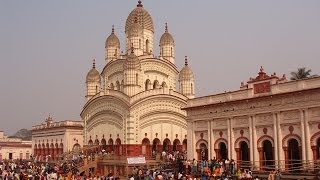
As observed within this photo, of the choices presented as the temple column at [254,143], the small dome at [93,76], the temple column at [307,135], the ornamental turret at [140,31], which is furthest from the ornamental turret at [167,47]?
the temple column at [307,135]

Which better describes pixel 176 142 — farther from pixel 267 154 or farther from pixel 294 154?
pixel 294 154

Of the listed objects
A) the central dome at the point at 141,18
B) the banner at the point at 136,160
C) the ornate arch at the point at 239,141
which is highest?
the central dome at the point at 141,18

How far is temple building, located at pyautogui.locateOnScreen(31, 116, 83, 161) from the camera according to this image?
59.9m

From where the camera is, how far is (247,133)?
107 feet

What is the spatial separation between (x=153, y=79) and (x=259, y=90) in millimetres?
20309

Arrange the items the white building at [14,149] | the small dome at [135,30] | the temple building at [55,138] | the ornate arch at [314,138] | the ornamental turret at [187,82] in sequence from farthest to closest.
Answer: the white building at [14,149] → the temple building at [55,138] → the ornamental turret at [187,82] → the small dome at [135,30] → the ornate arch at [314,138]

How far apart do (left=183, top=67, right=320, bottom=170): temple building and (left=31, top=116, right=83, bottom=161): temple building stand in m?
24.8

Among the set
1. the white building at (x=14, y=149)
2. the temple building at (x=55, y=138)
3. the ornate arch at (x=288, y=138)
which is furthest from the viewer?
the white building at (x=14, y=149)

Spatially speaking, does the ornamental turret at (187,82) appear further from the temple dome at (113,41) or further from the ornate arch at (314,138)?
A: the ornate arch at (314,138)

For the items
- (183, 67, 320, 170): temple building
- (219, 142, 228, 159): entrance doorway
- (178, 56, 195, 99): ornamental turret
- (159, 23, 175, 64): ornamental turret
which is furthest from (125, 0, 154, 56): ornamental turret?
(219, 142, 228, 159): entrance doorway

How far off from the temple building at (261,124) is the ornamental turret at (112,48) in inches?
769

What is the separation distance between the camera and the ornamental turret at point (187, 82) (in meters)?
52.9

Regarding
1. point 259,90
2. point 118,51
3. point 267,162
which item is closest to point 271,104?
point 259,90

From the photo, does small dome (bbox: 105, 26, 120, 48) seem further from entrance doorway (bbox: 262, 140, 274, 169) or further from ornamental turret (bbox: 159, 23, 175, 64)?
entrance doorway (bbox: 262, 140, 274, 169)
